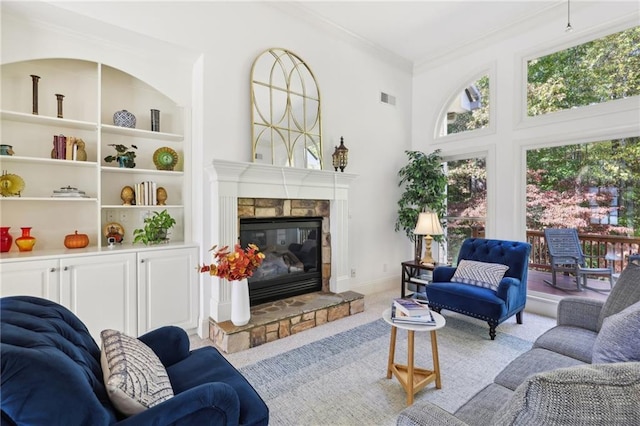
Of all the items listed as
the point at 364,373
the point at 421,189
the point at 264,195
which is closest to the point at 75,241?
the point at 264,195

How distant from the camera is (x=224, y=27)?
316 centimetres

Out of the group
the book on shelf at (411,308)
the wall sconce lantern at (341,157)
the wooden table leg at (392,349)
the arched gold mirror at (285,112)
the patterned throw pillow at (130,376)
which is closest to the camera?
the patterned throw pillow at (130,376)

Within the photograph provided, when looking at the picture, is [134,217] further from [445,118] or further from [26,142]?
[445,118]

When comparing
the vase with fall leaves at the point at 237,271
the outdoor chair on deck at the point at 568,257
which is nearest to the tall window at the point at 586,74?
the outdoor chair on deck at the point at 568,257

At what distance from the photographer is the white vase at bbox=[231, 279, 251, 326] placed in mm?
2816

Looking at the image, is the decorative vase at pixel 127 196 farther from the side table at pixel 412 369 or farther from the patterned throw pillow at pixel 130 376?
the side table at pixel 412 369

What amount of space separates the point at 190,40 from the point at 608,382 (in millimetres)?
3623

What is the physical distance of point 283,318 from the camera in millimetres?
3037

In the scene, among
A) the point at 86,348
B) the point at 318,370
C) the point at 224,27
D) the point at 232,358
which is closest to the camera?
the point at 86,348

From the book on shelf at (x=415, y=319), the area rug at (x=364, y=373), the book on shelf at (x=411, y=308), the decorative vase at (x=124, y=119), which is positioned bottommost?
the area rug at (x=364, y=373)

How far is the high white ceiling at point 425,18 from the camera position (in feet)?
11.6

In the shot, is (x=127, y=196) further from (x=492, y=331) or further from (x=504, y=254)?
(x=504, y=254)

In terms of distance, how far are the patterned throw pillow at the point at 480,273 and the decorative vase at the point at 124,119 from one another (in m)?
3.78


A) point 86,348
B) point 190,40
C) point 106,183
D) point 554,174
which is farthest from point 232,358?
point 554,174
